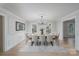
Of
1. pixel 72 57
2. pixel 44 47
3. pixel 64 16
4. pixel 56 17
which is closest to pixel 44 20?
pixel 56 17

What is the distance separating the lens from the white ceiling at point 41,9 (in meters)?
3.07

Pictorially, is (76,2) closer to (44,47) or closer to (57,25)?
(57,25)

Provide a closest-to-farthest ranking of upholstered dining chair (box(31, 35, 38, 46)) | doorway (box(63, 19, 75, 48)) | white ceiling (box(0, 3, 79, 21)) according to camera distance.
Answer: white ceiling (box(0, 3, 79, 21)), doorway (box(63, 19, 75, 48)), upholstered dining chair (box(31, 35, 38, 46))

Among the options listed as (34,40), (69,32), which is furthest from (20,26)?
(69,32)

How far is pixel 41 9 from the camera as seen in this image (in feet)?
10.5

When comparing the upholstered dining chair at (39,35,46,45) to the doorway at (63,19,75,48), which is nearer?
the doorway at (63,19,75,48)

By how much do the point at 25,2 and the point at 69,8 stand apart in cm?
138

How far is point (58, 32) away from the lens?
3.42 metres

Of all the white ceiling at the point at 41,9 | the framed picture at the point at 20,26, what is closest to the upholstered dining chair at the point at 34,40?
the framed picture at the point at 20,26

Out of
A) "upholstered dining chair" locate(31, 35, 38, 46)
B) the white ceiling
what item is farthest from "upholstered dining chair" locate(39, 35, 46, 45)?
the white ceiling

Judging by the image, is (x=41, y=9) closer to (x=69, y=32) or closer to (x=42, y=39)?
(x=42, y=39)

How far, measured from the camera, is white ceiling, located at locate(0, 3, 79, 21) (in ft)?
10.1

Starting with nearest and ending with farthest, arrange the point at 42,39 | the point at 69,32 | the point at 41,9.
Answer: the point at 41,9 → the point at 69,32 → the point at 42,39

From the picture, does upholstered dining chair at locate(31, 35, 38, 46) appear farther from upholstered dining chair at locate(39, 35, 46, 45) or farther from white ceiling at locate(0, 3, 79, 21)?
white ceiling at locate(0, 3, 79, 21)
